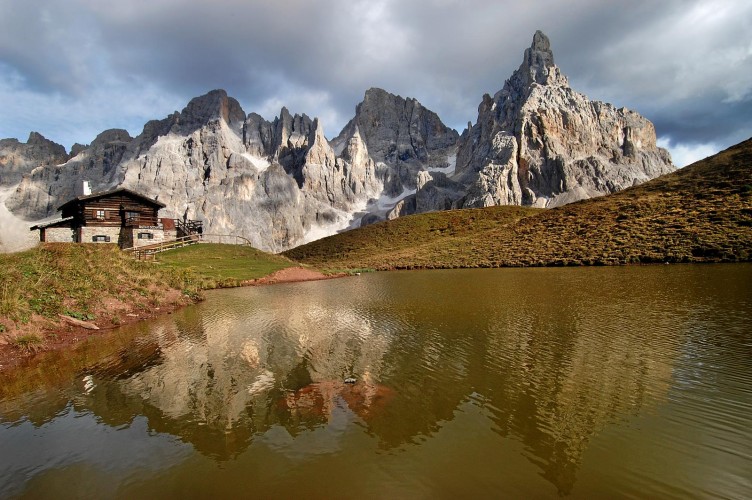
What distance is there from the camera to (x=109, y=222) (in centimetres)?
5791

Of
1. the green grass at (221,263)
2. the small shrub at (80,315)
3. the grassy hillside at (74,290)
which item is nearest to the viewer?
the grassy hillside at (74,290)

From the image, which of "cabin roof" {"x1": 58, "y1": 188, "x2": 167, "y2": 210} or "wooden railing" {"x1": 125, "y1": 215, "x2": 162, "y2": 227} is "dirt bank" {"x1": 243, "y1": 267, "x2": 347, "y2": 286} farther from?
"wooden railing" {"x1": 125, "y1": 215, "x2": 162, "y2": 227}

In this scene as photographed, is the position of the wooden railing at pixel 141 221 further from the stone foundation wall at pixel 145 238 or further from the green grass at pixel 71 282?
the green grass at pixel 71 282

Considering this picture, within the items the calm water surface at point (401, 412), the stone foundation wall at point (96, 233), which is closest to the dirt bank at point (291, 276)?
the calm water surface at point (401, 412)

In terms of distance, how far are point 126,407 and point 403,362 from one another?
7622mm

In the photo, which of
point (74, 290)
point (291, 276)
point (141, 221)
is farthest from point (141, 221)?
point (74, 290)

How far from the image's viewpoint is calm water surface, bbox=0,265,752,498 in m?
6.05

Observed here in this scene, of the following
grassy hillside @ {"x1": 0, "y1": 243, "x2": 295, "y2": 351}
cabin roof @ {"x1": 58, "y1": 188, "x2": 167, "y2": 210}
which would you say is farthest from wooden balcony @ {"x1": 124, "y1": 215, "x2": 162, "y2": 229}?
grassy hillside @ {"x1": 0, "y1": 243, "x2": 295, "y2": 351}

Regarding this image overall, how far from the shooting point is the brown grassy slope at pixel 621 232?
158 feet

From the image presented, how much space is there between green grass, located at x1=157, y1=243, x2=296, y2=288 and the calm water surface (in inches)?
→ 967

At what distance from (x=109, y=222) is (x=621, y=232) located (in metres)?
79.5

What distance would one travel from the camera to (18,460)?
7242 millimetres

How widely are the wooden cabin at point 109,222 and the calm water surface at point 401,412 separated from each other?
49.7m

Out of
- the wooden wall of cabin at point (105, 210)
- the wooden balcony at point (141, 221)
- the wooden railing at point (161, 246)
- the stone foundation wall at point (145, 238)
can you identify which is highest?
the wooden wall of cabin at point (105, 210)
